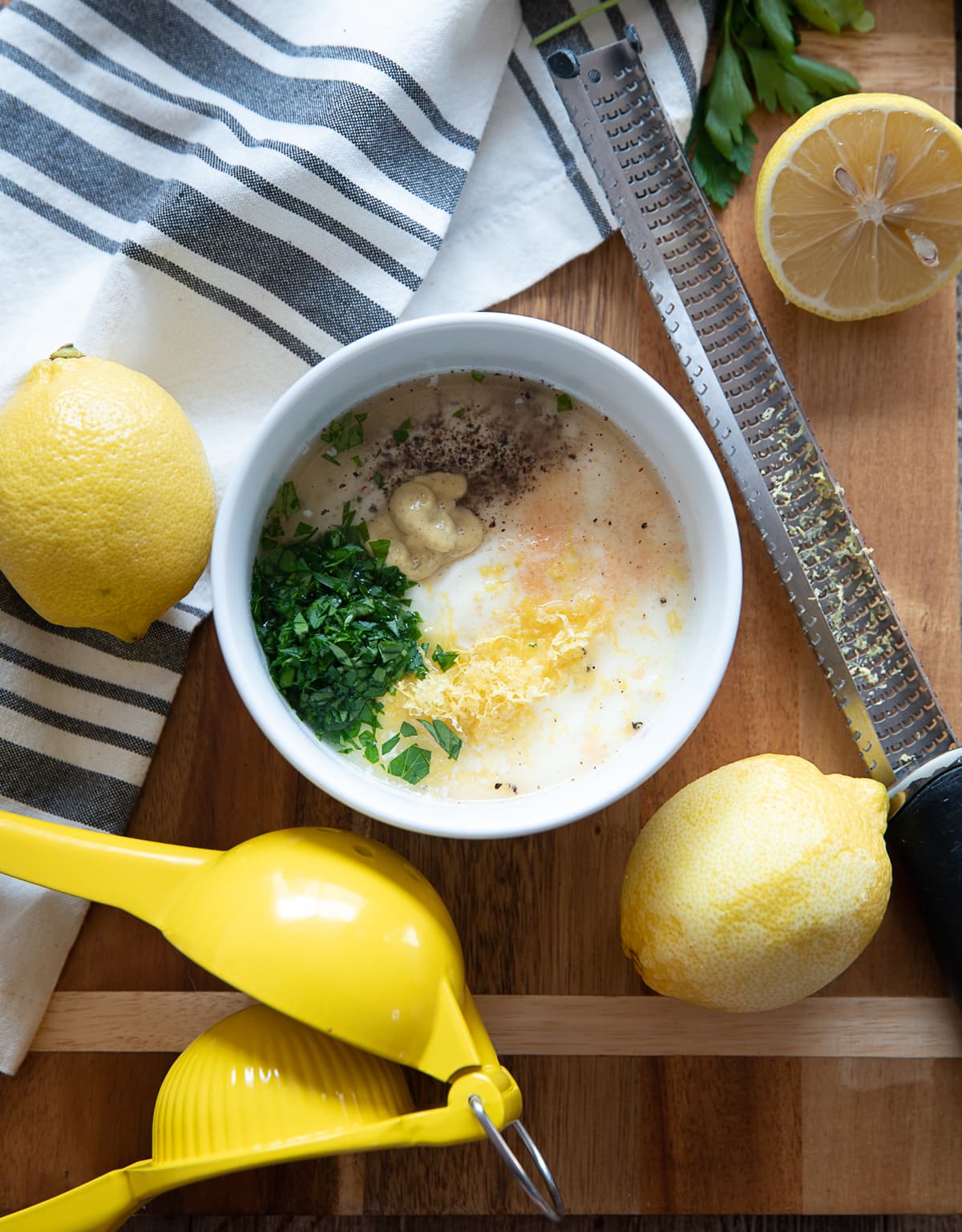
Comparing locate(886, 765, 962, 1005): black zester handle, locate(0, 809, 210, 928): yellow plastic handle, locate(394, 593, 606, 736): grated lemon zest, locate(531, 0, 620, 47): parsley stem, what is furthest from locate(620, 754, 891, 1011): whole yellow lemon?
locate(531, 0, 620, 47): parsley stem

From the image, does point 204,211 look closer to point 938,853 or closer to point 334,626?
point 334,626

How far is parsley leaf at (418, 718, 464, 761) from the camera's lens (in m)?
1.02

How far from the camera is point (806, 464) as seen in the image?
109cm

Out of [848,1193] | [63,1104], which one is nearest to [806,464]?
[848,1193]

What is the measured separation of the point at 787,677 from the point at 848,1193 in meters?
0.54

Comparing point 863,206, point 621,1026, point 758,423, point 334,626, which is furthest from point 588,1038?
point 863,206

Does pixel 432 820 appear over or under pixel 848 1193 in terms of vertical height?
over

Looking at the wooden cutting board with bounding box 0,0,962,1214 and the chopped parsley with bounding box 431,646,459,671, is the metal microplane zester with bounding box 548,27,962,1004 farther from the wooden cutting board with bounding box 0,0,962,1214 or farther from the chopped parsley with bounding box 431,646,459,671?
the chopped parsley with bounding box 431,646,459,671

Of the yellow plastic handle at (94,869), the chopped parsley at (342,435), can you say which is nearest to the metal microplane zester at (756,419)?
the chopped parsley at (342,435)

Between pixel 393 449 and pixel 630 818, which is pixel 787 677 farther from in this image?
pixel 393 449

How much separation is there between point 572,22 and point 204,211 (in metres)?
0.43

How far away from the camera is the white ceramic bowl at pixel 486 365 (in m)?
0.94

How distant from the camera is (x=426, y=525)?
1049mm

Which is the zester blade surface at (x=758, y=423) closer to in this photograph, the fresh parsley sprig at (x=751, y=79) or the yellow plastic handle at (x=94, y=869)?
the fresh parsley sprig at (x=751, y=79)
